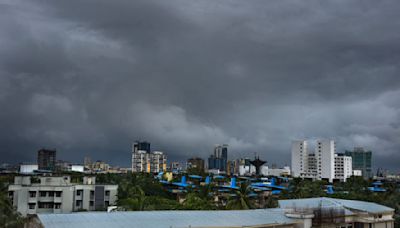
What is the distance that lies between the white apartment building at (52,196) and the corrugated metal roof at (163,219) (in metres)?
46.8

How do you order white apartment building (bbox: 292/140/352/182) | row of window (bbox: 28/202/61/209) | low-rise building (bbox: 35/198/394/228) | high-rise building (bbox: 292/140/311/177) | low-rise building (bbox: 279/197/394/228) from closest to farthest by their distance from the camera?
low-rise building (bbox: 35/198/394/228)
low-rise building (bbox: 279/197/394/228)
row of window (bbox: 28/202/61/209)
white apartment building (bbox: 292/140/352/182)
high-rise building (bbox: 292/140/311/177)

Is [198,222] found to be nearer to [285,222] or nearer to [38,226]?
[285,222]

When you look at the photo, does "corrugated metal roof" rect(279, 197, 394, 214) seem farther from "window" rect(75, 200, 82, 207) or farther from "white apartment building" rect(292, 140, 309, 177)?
"white apartment building" rect(292, 140, 309, 177)

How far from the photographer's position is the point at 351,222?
2788 centimetres

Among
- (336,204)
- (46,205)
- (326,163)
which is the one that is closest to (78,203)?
(46,205)

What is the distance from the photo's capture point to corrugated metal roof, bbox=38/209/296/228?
62.0ft

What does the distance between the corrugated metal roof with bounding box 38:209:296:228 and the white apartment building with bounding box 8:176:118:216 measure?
4678 cm

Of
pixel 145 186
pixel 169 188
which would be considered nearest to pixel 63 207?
pixel 145 186

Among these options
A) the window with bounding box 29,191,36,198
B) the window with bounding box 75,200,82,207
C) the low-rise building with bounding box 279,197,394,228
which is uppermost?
the low-rise building with bounding box 279,197,394,228

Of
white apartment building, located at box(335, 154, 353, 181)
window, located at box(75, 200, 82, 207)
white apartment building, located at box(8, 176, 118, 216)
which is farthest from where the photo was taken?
white apartment building, located at box(335, 154, 353, 181)

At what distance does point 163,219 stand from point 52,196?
5026 cm

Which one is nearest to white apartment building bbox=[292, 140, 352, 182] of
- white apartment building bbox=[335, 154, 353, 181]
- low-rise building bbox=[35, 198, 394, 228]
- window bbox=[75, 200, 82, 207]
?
white apartment building bbox=[335, 154, 353, 181]

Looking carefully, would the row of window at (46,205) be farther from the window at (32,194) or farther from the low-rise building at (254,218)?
the low-rise building at (254,218)

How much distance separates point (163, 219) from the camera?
21234mm
